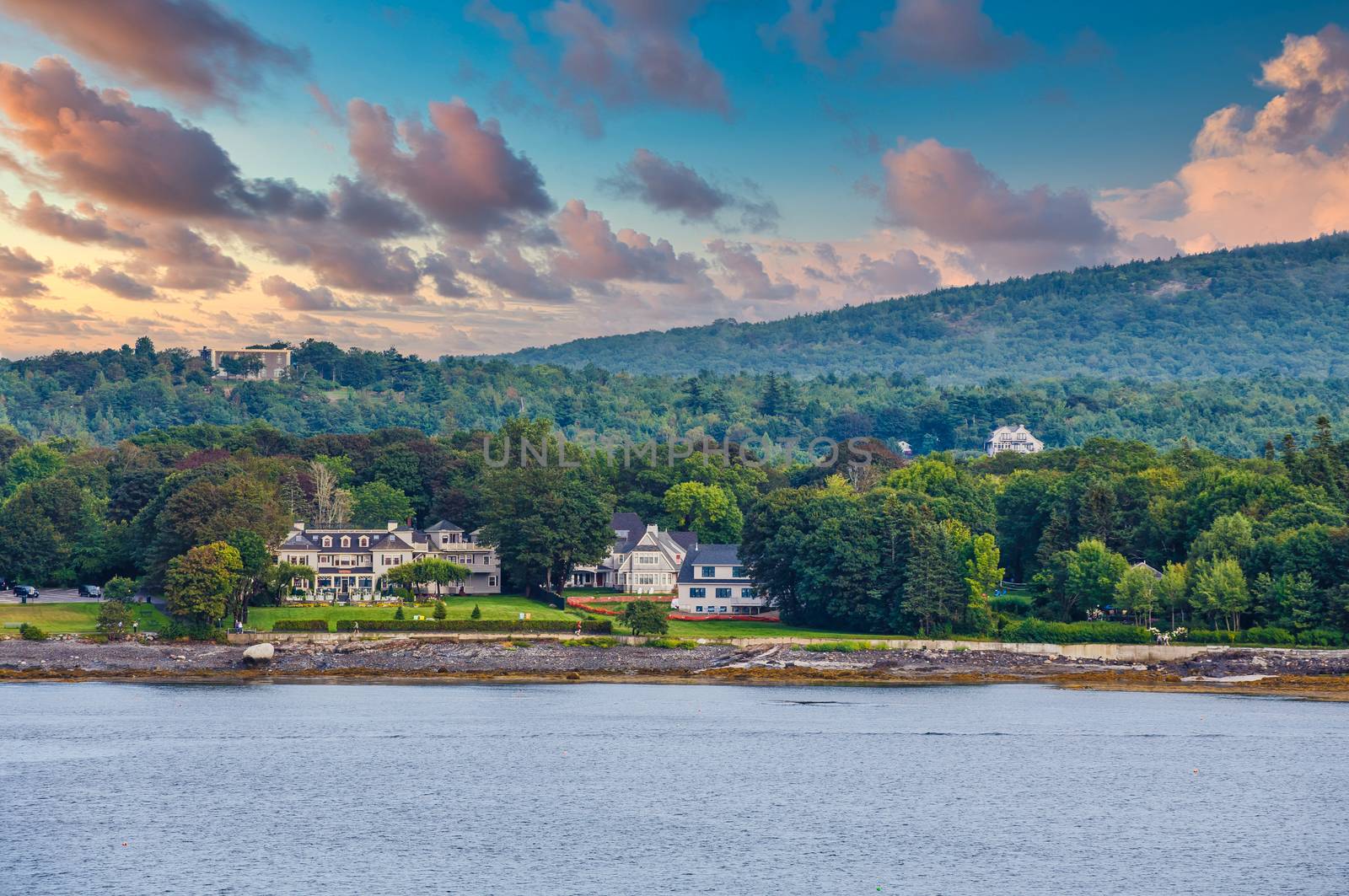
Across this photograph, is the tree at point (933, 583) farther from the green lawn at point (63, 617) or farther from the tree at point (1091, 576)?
the green lawn at point (63, 617)

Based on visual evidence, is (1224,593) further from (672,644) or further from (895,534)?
(672,644)

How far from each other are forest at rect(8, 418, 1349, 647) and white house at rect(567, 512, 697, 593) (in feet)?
15.5

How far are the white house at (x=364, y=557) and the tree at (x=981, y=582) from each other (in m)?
38.5

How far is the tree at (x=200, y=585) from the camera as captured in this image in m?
79.9

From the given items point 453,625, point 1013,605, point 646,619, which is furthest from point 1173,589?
point 453,625

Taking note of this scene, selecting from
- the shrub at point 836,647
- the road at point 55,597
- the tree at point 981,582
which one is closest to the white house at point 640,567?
the shrub at point 836,647

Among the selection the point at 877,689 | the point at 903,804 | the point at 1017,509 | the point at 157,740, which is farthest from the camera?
the point at 1017,509

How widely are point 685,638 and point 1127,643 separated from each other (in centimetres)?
2503

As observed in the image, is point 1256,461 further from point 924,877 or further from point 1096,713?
point 924,877

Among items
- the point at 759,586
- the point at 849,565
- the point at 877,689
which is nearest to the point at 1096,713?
the point at 877,689

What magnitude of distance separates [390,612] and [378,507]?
3632 cm

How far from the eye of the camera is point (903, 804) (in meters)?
46.8

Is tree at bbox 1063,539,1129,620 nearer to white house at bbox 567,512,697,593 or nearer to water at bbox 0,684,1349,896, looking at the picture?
water at bbox 0,684,1349,896

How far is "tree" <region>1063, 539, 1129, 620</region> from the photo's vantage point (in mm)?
85000
